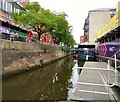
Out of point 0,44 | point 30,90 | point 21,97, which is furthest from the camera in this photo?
point 0,44

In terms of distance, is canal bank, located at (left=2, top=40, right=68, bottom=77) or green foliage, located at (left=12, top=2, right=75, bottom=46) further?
green foliage, located at (left=12, top=2, right=75, bottom=46)

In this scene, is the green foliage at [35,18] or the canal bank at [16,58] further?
the green foliage at [35,18]

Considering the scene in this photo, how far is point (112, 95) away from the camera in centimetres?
811

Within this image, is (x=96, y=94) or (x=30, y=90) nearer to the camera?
(x=96, y=94)

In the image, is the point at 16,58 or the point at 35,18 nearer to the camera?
the point at 16,58

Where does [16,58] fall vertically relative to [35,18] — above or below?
below

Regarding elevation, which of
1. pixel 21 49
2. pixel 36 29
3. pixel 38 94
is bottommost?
pixel 38 94


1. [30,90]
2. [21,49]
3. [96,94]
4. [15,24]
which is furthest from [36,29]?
[96,94]

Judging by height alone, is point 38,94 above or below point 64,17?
below

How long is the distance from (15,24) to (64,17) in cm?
1400

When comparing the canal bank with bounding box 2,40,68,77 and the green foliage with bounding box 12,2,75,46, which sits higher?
the green foliage with bounding box 12,2,75,46

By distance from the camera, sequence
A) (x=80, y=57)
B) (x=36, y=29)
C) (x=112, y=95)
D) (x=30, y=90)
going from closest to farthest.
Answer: (x=112, y=95)
(x=30, y=90)
(x=80, y=57)
(x=36, y=29)

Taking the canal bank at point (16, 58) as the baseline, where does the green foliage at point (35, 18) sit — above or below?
above

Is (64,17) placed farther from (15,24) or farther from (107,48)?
(107,48)
